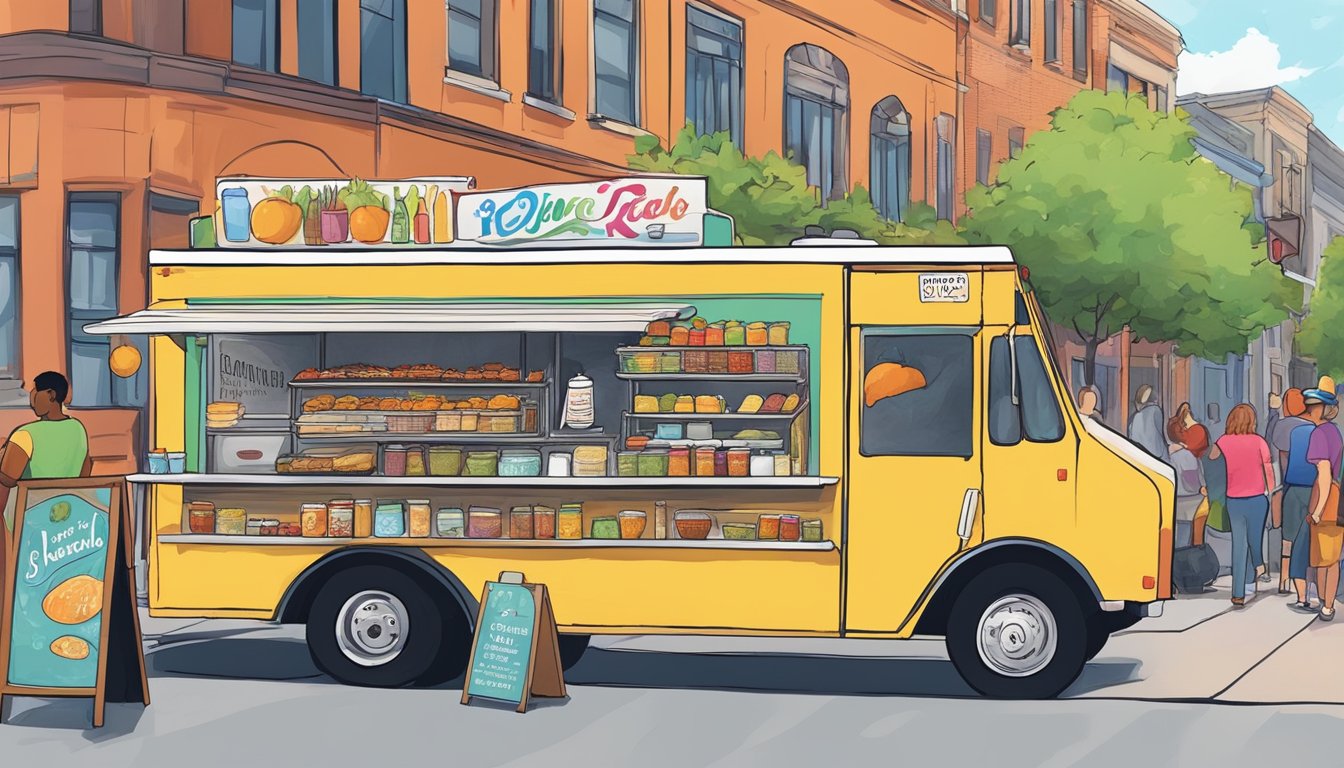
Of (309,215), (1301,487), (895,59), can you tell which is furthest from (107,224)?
(895,59)

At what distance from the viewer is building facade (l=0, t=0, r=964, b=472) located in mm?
15109

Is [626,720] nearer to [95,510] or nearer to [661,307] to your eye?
[661,307]

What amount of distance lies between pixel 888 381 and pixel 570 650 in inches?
112

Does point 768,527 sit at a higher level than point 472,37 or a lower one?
lower

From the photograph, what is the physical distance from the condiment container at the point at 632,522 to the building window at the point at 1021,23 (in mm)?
25828

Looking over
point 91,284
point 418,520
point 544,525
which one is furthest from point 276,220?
point 91,284

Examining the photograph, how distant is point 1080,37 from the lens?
35.3 meters

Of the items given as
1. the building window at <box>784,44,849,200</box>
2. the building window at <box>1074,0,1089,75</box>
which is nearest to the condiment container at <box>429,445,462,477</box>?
the building window at <box>784,44,849,200</box>

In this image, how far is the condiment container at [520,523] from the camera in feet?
30.9

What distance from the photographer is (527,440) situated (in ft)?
31.5

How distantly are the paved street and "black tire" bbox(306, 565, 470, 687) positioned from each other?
13 cm

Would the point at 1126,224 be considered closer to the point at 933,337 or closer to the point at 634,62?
the point at 634,62

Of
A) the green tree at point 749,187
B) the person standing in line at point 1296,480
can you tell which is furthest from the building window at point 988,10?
the person standing in line at point 1296,480

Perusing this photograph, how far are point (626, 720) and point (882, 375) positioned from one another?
8.35 feet
